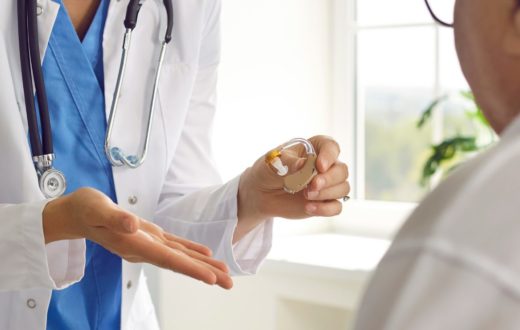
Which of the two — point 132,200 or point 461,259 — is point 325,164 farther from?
point 461,259

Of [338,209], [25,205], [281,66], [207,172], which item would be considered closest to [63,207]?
[25,205]

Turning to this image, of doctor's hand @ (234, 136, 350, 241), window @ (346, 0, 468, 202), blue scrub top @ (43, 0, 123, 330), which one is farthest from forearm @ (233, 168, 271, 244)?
window @ (346, 0, 468, 202)

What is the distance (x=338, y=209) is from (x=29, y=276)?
464 mm

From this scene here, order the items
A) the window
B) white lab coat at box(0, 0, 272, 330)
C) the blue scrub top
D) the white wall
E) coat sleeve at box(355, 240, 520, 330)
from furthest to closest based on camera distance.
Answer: the window, the white wall, the blue scrub top, white lab coat at box(0, 0, 272, 330), coat sleeve at box(355, 240, 520, 330)

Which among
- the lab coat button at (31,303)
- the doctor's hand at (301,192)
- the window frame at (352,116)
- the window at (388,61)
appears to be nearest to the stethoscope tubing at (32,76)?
the lab coat button at (31,303)

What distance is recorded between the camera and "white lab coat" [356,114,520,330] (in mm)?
404

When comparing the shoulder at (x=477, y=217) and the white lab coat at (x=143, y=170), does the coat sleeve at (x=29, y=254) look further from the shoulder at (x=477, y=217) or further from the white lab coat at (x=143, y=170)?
the shoulder at (x=477, y=217)

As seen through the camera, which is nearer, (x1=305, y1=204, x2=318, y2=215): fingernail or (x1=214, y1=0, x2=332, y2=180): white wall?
(x1=305, y1=204, x2=318, y2=215): fingernail

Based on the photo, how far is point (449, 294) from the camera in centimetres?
41

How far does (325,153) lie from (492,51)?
2.57ft

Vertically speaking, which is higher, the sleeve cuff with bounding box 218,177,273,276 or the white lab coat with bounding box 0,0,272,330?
the white lab coat with bounding box 0,0,272,330

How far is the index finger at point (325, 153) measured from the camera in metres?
1.27

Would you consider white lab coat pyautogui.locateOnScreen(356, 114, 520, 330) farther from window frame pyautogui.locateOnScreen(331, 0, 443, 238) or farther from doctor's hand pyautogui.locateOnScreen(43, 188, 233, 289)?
window frame pyautogui.locateOnScreen(331, 0, 443, 238)

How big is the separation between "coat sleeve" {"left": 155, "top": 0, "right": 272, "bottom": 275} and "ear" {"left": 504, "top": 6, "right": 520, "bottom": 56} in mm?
970
